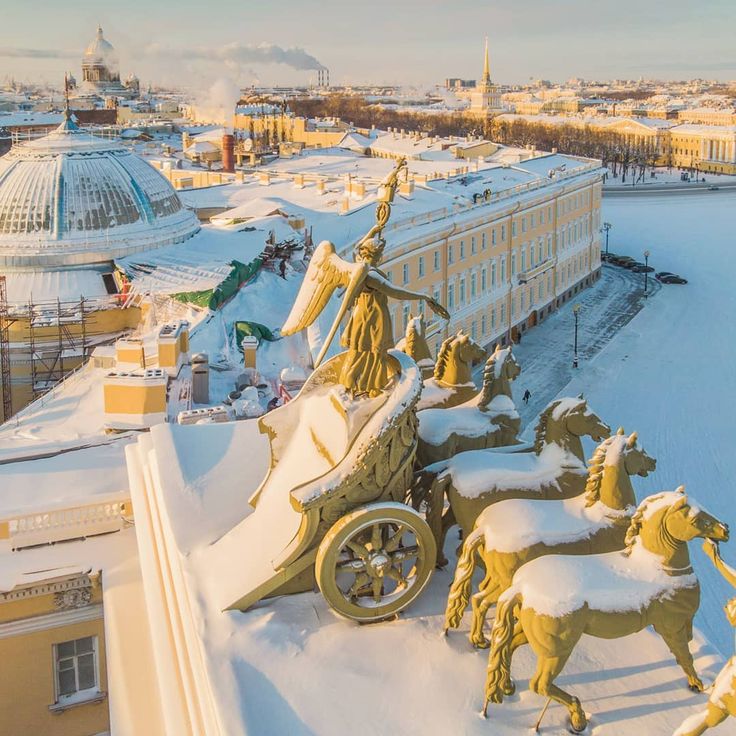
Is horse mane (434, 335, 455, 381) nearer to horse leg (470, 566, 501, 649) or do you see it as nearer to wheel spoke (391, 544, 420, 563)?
wheel spoke (391, 544, 420, 563)

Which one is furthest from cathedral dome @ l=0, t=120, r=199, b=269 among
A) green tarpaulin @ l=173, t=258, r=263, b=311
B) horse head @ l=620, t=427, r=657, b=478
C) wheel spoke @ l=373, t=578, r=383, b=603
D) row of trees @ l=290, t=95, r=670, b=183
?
row of trees @ l=290, t=95, r=670, b=183

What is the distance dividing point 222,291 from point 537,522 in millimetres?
15753

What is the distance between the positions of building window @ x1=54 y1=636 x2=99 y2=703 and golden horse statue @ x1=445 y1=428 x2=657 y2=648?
4.53 m

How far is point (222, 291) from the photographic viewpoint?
71.9ft

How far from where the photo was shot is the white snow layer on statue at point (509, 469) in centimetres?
793

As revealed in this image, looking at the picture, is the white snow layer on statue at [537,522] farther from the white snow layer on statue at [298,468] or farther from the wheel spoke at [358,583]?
the white snow layer on statue at [298,468]

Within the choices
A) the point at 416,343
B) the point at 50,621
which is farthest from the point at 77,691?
the point at 416,343

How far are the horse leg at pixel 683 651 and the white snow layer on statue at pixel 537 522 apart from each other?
36.5 inches

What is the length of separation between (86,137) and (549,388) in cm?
1722

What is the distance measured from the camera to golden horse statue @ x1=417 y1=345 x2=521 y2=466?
8.88 m

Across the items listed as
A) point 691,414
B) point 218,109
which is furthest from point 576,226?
point 218,109

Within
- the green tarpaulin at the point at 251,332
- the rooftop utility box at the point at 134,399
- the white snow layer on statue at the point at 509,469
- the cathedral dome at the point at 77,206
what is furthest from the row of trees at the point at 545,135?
the white snow layer on statue at the point at 509,469

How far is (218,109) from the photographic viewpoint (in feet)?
299

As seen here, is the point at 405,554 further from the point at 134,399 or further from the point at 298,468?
the point at 134,399
